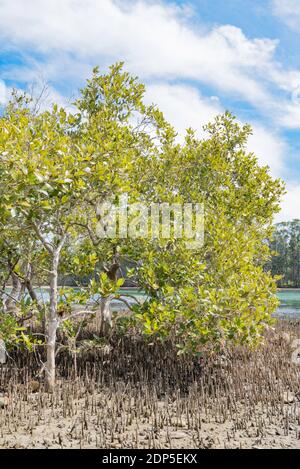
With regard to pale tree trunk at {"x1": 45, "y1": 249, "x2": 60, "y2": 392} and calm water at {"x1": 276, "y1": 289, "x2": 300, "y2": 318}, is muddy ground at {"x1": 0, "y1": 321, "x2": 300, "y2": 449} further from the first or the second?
calm water at {"x1": 276, "y1": 289, "x2": 300, "y2": 318}

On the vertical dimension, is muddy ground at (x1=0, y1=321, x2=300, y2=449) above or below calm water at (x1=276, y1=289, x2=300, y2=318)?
above

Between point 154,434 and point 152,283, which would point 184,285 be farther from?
point 154,434

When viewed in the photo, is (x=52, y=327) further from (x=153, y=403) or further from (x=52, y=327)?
(x=153, y=403)

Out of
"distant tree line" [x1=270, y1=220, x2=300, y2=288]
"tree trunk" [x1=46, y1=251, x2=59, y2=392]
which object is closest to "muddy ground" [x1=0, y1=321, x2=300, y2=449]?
"tree trunk" [x1=46, y1=251, x2=59, y2=392]

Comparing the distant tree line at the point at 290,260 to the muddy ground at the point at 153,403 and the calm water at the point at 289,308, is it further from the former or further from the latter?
the muddy ground at the point at 153,403

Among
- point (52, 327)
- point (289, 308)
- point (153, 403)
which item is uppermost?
point (52, 327)

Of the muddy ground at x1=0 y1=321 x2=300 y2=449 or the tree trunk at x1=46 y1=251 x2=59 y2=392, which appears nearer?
the muddy ground at x1=0 y1=321 x2=300 y2=449

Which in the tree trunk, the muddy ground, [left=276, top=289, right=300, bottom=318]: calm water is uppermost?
the tree trunk

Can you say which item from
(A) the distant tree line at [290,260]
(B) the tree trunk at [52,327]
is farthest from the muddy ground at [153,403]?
(A) the distant tree line at [290,260]

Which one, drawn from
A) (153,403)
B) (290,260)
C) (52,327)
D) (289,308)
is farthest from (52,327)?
(290,260)

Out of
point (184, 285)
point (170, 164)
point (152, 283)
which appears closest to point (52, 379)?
point (152, 283)

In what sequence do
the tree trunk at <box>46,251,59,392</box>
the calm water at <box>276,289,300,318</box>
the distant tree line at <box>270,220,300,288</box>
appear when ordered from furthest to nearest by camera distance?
1. the distant tree line at <box>270,220,300,288</box>
2. the calm water at <box>276,289,300,318</box>
3. the tree trunk at <box>46,251,59,392</box>

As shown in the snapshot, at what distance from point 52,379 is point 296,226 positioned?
58202 millimetres

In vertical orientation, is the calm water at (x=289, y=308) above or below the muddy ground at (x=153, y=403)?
below
